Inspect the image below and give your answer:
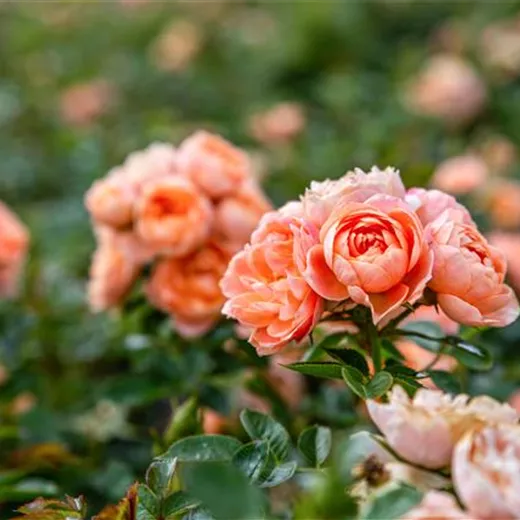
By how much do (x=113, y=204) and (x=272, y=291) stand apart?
42cm

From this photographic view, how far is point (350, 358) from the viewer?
948mm

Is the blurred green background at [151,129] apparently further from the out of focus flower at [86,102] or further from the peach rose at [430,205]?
the peach rose at [430,205]

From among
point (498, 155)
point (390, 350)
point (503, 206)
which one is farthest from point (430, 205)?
point (498, 155)

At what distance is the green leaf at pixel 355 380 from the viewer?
87 cm

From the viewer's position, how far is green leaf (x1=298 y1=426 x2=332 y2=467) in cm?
93

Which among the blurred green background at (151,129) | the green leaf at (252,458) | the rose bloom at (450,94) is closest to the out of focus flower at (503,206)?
the blurred green background at (151,129)

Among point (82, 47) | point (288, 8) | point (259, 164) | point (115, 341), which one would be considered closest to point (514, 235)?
point (259, 164)

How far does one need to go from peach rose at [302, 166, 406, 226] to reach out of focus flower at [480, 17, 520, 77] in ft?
6.47

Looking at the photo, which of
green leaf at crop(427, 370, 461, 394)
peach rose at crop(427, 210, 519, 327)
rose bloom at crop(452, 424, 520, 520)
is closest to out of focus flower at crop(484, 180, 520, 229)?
green leaf at crop(427, 370, 461, 394)

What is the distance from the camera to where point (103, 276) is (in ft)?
4.38

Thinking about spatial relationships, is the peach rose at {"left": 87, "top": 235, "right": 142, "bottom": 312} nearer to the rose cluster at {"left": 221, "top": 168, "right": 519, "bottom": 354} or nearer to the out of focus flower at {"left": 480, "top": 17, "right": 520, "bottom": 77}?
the rose cluster at {"left": 221, "top": 168, "right": 519, "bottom": 354}

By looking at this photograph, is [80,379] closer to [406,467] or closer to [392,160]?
[392,160]

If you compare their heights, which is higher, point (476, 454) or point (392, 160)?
point (476, 454)

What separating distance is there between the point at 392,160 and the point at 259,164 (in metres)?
0.46
